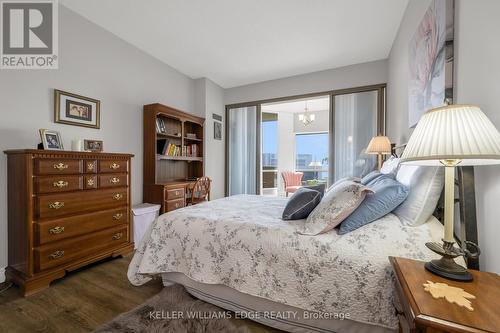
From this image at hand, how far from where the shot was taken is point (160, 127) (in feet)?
11.0

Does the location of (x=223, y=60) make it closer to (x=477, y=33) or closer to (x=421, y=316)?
(x=477, y=33)

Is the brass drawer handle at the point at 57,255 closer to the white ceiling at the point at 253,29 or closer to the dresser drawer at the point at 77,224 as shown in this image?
the dresser drawer at the point at 77,224

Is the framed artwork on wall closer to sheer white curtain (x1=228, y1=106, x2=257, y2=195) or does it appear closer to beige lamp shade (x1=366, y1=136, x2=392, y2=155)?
beige lamp shade (x1=366, y1=136, x2=392, y2=155)

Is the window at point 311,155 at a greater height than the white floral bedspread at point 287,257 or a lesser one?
greater

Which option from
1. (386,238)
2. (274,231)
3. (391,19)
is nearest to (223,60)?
(391,19)

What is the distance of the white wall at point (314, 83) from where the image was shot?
3.49 metres

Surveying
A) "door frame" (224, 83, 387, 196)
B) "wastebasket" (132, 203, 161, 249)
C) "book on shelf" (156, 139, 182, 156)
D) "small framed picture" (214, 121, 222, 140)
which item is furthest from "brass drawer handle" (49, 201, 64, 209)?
"door frame" (224, 83, 387, 196)

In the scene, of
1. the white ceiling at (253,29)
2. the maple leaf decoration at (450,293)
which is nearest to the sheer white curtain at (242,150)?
the white ceiling at (253,29)

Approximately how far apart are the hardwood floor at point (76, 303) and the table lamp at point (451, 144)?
110 centimetres

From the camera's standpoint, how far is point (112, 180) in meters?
2.33

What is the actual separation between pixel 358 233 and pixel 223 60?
3220 mm

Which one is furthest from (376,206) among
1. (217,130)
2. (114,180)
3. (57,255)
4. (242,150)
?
(217,130)

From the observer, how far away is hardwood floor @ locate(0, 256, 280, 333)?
4.69 ft

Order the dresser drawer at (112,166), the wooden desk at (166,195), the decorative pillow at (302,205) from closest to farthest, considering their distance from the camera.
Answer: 1. the decorative pillow at (302,205)
2. the dresser drawer at (112,166)
3. the wooden desk at (166,195)
